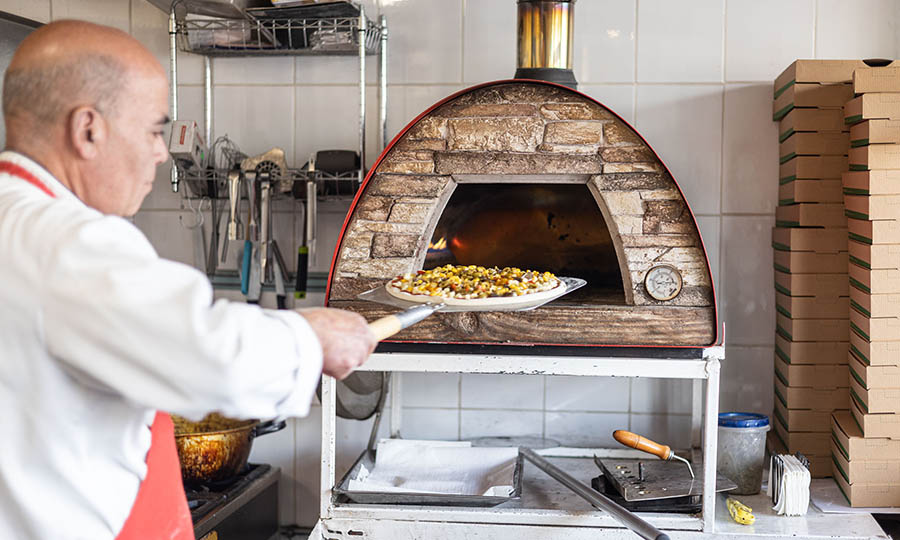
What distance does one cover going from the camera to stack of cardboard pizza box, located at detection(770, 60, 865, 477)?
83.8 inches

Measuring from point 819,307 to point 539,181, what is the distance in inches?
32.5

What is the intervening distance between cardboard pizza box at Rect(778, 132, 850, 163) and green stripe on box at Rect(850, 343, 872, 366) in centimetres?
48

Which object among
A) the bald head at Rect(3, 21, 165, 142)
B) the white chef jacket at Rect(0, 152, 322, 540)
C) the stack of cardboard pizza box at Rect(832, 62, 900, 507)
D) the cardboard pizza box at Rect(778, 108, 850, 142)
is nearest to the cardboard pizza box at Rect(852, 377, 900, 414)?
the stack of cardboard pizza box at Rect(832, 62, 900, 507)

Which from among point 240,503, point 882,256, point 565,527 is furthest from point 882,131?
point 240,503

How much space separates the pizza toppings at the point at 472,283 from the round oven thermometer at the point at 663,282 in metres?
0.21

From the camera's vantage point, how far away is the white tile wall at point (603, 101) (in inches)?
92.6

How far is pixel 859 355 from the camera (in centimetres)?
201

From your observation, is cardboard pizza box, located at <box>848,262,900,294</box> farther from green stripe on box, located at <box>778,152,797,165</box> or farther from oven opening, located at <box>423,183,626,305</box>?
oven opening, located at <box>423,183,626,305</box>

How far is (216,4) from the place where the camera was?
2.24 metres

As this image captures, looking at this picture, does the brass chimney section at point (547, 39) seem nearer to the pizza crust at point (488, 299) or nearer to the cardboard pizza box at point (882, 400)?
the pizza crust at point (488, 299)

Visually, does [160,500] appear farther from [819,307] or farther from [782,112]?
[782,112]

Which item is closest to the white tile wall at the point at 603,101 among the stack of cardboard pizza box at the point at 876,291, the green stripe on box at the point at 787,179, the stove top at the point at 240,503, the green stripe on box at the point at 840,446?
the green stripe on box at the point at 787,179

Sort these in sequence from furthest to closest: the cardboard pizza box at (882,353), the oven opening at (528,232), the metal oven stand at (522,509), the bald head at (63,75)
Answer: the oven opening at (528,232) < the cardboard pizza box at (882,353) < the metal oven stand at (522,509) < the bald head at (63,75)

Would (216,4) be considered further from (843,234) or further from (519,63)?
(843,234)
